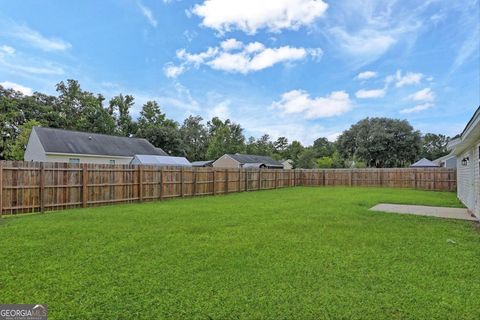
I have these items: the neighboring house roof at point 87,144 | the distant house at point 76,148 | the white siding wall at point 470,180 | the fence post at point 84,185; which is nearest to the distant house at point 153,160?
the distant house at point 76,148

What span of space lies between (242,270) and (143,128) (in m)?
36.3

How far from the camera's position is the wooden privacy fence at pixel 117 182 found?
8969 millimetres

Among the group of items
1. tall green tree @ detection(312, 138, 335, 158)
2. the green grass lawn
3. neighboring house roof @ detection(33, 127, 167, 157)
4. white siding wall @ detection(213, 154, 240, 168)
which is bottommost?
the green grass lawn

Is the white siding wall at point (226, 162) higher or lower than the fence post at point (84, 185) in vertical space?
higher

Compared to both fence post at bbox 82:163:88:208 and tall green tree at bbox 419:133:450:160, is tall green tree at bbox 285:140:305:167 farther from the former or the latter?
fence post at bbox 82:163:88:208

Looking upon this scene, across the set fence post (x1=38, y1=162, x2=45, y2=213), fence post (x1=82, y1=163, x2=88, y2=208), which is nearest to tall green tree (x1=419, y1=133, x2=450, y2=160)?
A: fence post (x1=82, y1=163, x2=88, y2=208)

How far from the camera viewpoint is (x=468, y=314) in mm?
2729

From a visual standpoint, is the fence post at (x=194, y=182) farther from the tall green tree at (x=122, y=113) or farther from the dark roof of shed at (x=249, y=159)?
the tall green tree at (x=122, y=113)

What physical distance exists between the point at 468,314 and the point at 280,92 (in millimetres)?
23208

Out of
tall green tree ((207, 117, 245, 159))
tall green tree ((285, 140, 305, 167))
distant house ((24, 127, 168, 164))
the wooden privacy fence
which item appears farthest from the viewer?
tall green tree ((285, 140, 305, 167))

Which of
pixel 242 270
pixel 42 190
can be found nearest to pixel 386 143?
pixel 42 190

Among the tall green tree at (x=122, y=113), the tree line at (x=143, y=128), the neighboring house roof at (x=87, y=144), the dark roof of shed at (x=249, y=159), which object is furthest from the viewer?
the dark roof of shed at (x=249, y=159)

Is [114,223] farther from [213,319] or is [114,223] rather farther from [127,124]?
[127,124]

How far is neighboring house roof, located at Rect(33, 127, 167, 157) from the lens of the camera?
20.6 meters
